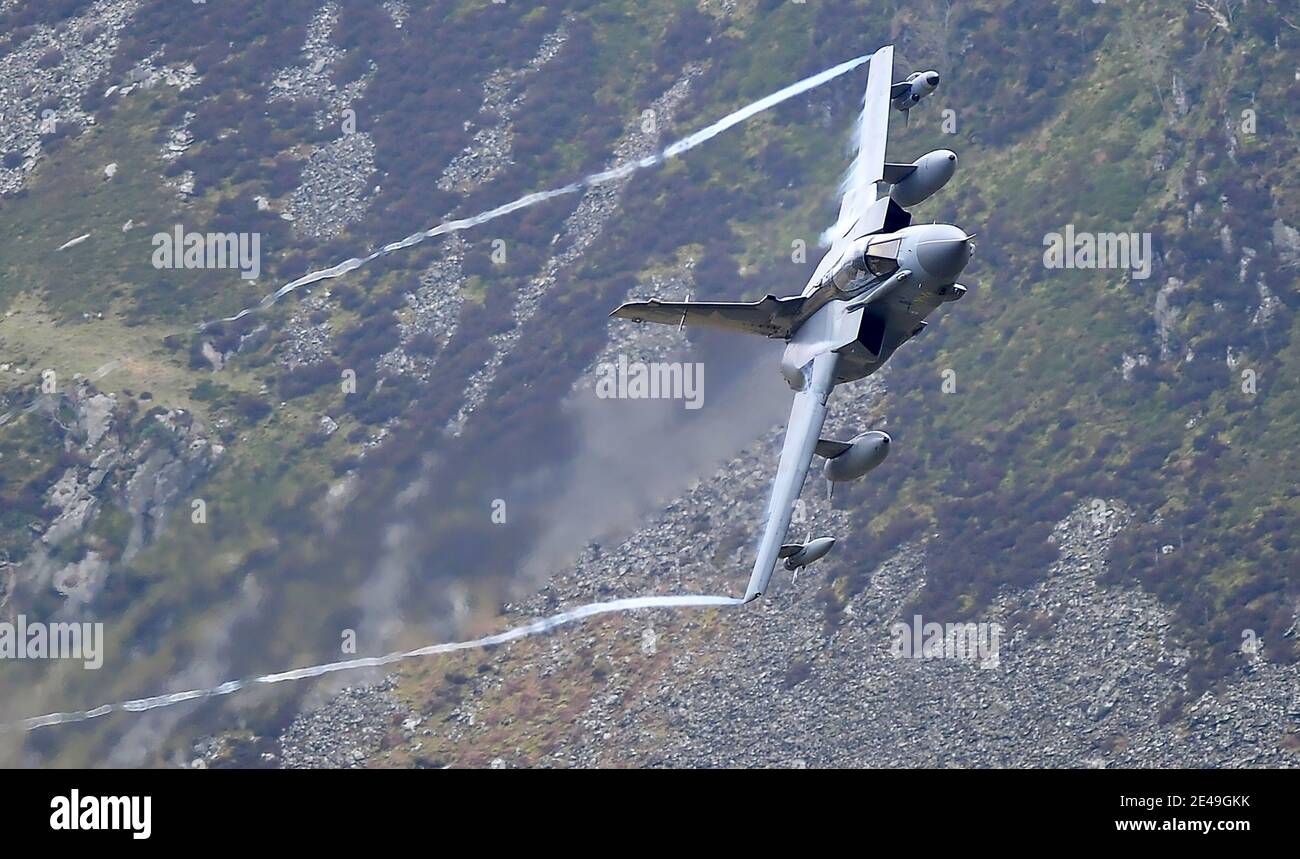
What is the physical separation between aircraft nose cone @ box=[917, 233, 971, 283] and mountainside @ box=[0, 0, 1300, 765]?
175ft

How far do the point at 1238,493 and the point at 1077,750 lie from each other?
2223 cm

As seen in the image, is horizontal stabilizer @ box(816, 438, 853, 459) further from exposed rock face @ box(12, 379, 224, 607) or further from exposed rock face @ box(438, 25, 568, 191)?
exposed rock face @ box(438, 25, 568, 191)

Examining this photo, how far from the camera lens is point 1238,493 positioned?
127 m

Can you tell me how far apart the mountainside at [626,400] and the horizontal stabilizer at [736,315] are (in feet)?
153

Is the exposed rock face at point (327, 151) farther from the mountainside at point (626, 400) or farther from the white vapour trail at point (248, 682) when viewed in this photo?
the white vapour trail at point (248, 682)

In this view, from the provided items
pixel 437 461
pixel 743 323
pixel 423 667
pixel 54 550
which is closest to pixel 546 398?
pixel 437 461

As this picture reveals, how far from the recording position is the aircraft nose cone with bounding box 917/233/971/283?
6806cm

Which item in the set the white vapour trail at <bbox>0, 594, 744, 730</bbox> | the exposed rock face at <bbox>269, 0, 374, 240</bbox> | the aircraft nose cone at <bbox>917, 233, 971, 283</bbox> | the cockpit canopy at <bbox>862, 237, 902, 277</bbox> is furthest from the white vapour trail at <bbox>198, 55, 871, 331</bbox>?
the aircraft nose cone at <bbox>917, 233, 971, 283</bbox>

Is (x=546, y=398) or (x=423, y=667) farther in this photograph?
(x=546, y=398)

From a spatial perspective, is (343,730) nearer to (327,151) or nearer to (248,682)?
(248,682)

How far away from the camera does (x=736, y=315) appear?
76000mm

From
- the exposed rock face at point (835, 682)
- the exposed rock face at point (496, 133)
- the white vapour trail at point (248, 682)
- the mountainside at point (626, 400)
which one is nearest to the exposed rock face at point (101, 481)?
the mountainside at point (626, 400)

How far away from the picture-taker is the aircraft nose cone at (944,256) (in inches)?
2680

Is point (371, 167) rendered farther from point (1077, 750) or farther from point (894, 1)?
point (1077, 750)
